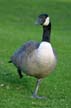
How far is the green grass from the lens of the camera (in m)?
9.35

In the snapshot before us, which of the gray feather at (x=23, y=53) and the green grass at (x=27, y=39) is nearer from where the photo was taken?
the green grass at (x=27, y=39)

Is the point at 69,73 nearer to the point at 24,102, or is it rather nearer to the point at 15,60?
the point at 15,60

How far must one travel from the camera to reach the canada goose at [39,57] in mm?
9312

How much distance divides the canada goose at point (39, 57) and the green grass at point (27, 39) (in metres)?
0.58

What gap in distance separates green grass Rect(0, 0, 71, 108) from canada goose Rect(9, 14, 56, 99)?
1.89 feet

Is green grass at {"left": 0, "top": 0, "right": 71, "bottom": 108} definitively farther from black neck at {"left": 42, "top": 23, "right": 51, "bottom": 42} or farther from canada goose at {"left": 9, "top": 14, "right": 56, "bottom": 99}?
black neck at {"left": 42, "top": 23, "right": 51, "bottom": 42}

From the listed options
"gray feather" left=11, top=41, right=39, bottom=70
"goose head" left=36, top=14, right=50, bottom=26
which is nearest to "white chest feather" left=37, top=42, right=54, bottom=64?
"gray feather" left=11, top=41, right=39, bottom=70

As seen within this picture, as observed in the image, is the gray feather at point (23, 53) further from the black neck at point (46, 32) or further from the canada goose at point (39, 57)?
the black neck at point (46, 32)

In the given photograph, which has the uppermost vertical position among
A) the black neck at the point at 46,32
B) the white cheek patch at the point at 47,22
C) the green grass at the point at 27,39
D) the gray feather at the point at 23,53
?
the white cheek patch at the point at 47,22

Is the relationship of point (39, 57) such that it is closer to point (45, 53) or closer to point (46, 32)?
point (45, 53)

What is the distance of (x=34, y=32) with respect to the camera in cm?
2528

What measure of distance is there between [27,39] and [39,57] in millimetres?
12570

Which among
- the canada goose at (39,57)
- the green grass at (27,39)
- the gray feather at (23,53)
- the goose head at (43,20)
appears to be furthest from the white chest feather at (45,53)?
the green grass at (27,39)

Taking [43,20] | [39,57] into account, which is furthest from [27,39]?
[39,57]
